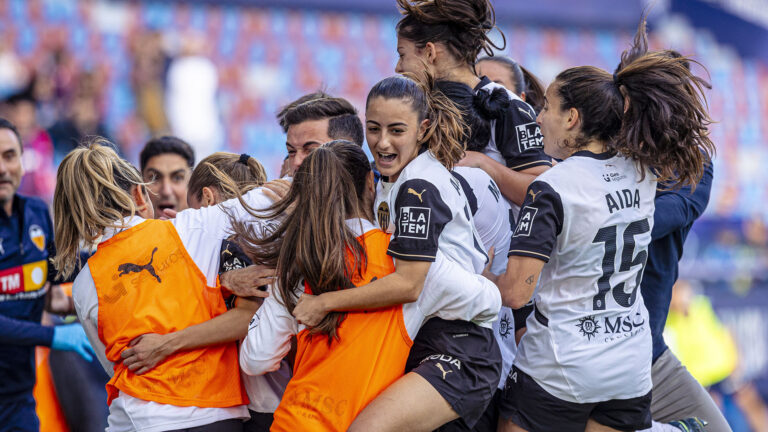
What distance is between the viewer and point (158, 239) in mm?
3184

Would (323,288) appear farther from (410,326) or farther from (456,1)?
(456,1)

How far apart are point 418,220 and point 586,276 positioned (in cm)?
76

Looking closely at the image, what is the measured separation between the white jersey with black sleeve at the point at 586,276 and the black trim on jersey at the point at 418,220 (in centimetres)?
40

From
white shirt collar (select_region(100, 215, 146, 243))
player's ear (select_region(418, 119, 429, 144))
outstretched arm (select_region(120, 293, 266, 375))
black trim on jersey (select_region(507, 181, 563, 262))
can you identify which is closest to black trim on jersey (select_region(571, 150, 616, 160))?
black trim on jersey (select_region(507, 181, 563, 262))

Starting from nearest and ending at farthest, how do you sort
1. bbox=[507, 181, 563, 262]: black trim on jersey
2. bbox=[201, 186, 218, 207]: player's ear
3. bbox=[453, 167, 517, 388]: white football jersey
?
bbox=[507, 181, 563, 262]: black trim on jersey → bbox=[453, 167, 517, 388]: white football jersey → bbox=[201, 186, 218, 207]: player's ear

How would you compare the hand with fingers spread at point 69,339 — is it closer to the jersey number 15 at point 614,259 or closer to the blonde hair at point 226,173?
the blonde hair at point 226,173

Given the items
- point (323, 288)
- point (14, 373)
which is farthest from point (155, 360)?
point (14, 373)

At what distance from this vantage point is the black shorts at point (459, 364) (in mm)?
2771

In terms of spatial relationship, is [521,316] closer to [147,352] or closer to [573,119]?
[573,119]

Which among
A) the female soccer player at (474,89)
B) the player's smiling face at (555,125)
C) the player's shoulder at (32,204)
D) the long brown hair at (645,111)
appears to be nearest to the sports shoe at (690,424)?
the long brown hair at (645,111)

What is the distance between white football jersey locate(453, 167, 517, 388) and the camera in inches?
130

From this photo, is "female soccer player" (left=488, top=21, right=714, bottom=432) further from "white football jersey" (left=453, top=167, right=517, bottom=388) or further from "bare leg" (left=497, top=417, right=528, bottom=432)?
"white football jersey" (left=453, top=167, right=517, bottom=388)

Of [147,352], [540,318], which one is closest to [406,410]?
[540,318]

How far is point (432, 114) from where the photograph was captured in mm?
3088
